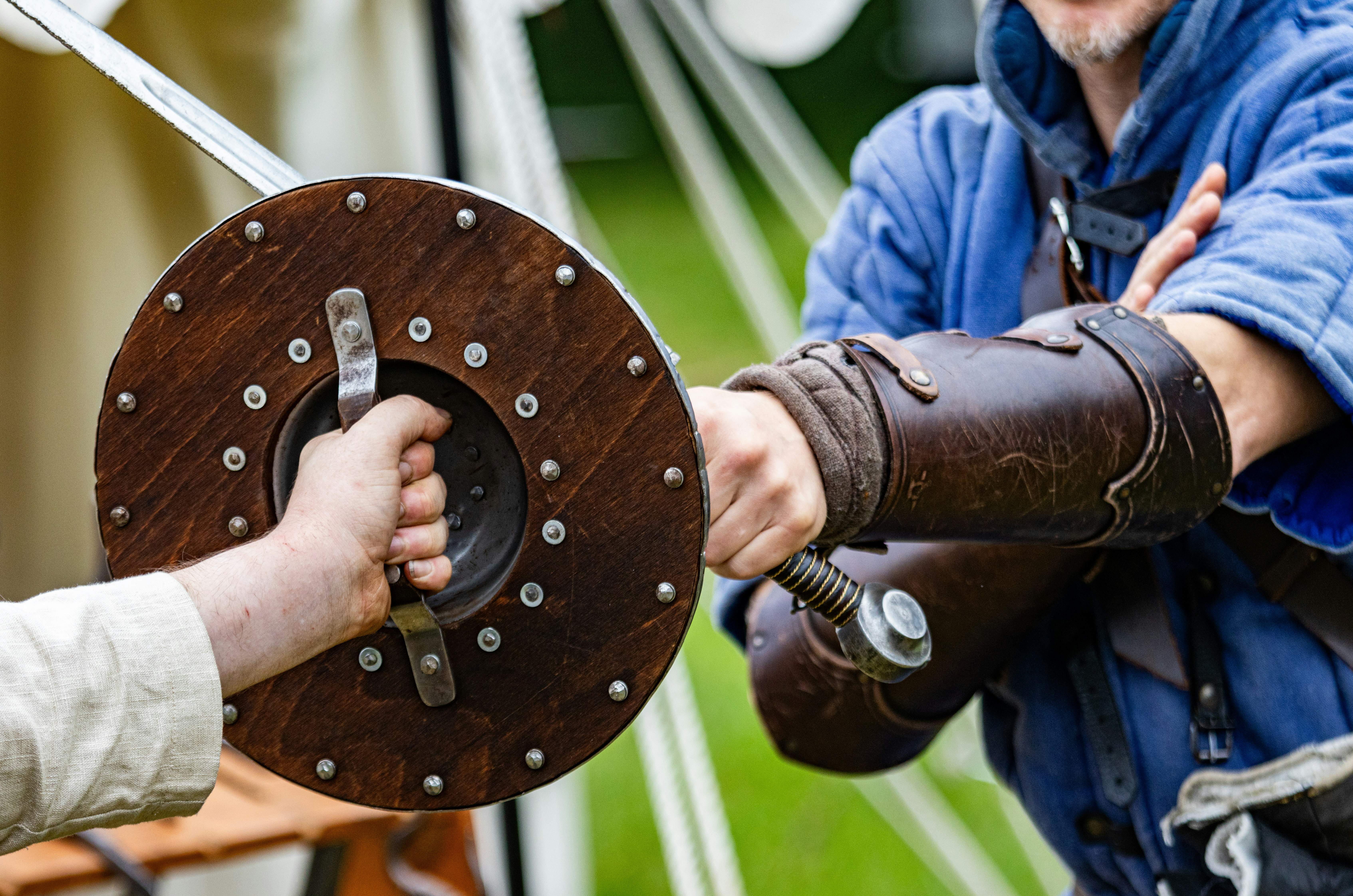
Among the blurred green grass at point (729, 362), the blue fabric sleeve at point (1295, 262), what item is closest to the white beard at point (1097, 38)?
the blue fabric sleeve at point (1295, 262)

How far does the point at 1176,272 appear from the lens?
113 cm

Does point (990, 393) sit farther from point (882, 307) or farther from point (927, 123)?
point (927, 123)

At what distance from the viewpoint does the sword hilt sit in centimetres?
87

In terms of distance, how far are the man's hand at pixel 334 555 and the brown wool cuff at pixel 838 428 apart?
244 mm

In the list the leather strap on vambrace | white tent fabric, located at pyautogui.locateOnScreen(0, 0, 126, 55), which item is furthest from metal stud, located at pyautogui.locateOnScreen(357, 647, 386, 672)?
white tent fabric, located at pyautogui.locateOnScreen(0, 0, 126, 55)

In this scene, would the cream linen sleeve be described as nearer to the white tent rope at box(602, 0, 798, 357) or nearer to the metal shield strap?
the metal shield strap

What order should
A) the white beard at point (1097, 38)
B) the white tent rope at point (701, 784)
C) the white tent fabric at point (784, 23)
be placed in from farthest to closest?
the white tent fabric at point (784, 23), the white tent rope at point (701, 784), the white beard at point (1097, 38)

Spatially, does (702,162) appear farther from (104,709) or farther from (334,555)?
(104,709)

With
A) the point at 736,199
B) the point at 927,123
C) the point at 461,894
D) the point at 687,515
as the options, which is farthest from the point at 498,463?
the point at 736,199

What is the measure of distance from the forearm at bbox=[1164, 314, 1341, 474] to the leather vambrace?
226 mm

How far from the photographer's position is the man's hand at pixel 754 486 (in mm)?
868

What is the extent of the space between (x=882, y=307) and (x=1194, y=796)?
0.63 meters

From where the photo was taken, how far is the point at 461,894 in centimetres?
225

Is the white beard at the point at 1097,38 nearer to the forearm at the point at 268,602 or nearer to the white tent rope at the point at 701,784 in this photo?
the forearm at the point at 268,602
